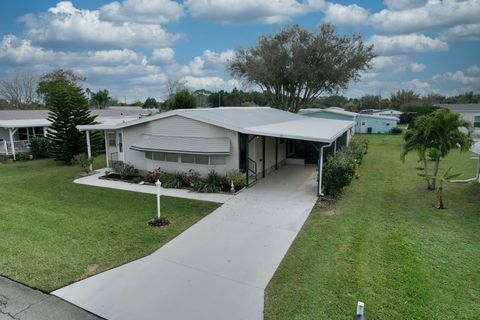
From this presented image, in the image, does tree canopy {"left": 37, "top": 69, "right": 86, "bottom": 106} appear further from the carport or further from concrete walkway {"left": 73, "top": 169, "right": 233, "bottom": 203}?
the carport

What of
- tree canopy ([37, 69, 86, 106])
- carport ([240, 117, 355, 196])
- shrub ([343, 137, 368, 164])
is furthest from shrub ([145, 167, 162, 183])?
tree canopy ([37, 69, 86, 106])

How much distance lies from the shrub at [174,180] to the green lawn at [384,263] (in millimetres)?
5832

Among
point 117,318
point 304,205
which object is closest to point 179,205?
point 304,205

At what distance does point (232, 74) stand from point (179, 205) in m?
28.4

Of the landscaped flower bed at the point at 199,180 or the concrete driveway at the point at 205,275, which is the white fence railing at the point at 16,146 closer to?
the landscaped flower bed at the point at 199,180

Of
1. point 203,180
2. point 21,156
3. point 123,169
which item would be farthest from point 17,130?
point 203,180

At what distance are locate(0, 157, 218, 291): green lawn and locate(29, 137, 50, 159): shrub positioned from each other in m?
8.35

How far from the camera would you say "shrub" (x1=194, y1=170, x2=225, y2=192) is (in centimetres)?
1217

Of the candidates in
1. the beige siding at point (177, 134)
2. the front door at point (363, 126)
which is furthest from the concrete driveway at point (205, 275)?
the front door at point (363, 126)

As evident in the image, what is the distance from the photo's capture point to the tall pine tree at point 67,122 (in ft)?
60.9

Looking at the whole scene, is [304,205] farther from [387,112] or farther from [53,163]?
[387,112]

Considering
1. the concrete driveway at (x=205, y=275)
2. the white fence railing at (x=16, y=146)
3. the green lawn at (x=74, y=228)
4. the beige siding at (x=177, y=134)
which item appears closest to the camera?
the concrete driveway at (x=205, y=275)

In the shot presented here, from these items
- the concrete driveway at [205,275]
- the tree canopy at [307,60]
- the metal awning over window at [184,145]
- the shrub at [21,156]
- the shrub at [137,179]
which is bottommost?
the concrete driveway at [205,275]

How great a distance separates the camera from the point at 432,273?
5996 millimetres
